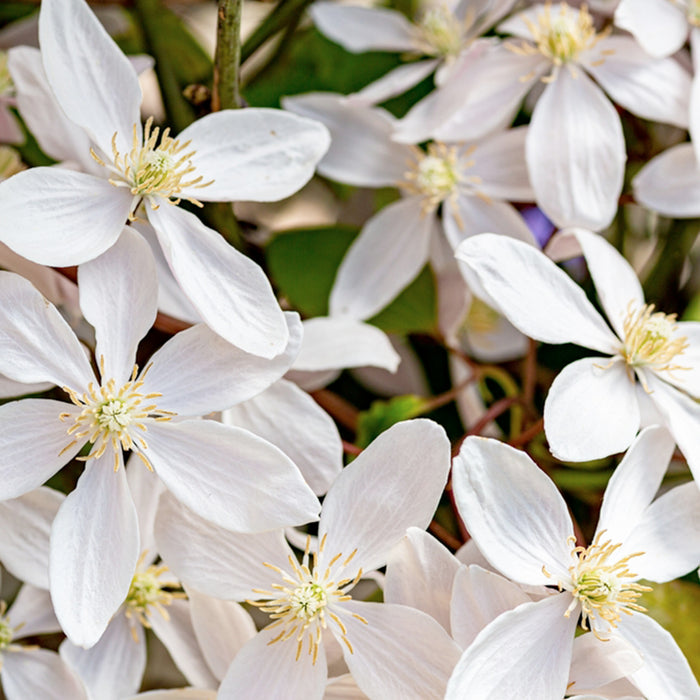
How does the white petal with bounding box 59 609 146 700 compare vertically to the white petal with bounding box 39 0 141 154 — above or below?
below

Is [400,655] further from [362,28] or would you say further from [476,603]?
[362,28]

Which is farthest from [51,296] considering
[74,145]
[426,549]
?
[426,549]

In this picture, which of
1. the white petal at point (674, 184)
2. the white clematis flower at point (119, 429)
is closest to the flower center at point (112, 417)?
the white clematis flower at point (119, 429)

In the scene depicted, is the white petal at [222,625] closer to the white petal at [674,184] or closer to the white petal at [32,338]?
the white petal at [32,338]

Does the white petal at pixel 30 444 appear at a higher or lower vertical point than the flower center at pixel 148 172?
lower

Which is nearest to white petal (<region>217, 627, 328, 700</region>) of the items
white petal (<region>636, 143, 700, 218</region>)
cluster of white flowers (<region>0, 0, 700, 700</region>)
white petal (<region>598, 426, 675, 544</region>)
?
cluster of white flowers (<region>0, 0, 700, 700</region>)

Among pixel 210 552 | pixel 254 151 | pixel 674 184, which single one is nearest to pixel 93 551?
pixel 210 552

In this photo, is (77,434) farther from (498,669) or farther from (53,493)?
(498,669)

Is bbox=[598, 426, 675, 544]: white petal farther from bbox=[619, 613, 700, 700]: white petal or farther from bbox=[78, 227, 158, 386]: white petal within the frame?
bbox=[78, 227, 158, 386]: white petal
